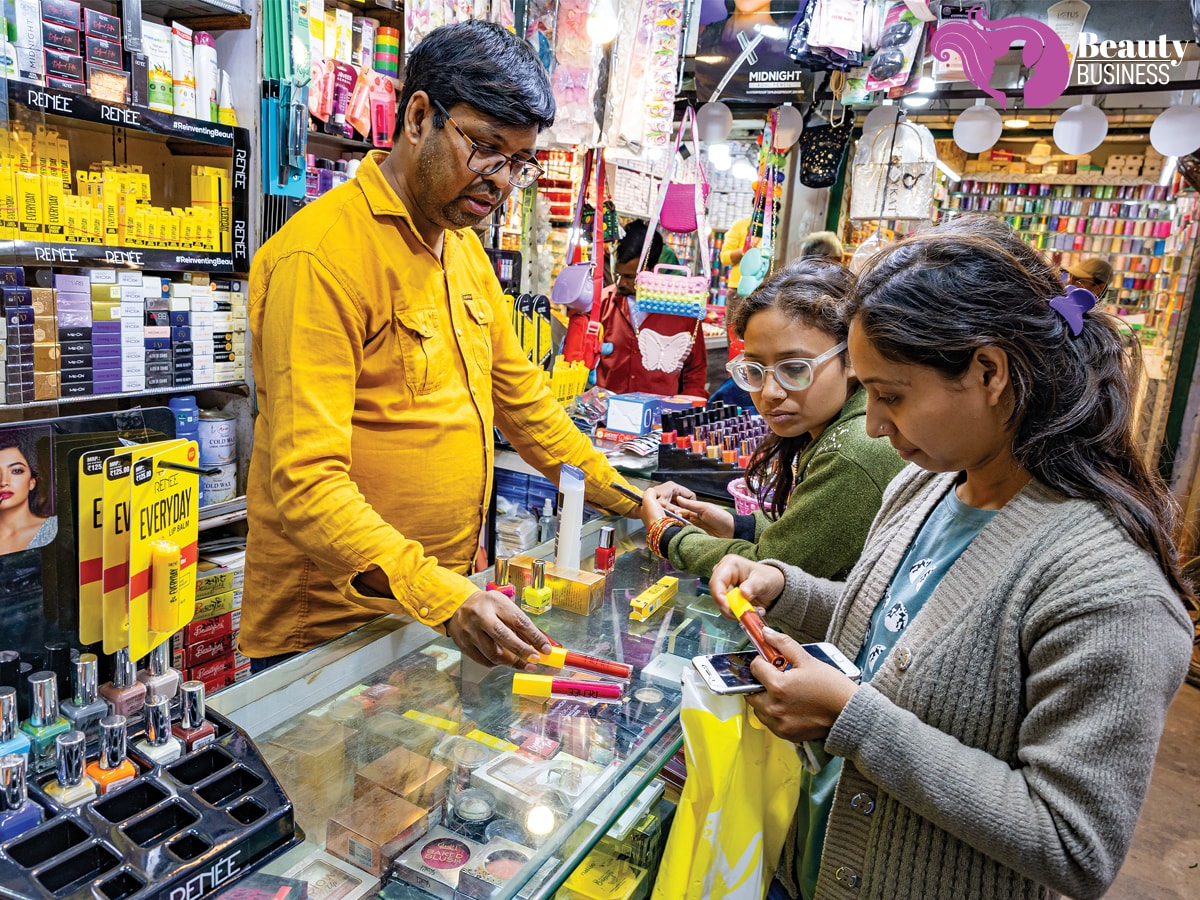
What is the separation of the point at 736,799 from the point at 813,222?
6165mm

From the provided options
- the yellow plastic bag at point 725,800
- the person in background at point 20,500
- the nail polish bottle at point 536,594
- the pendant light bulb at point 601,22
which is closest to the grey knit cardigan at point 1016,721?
the yellow plastic bag at point 725,800

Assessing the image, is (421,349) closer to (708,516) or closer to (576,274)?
(708,516)

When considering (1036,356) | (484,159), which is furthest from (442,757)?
(484,159)

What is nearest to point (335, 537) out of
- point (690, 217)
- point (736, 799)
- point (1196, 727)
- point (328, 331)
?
point (328, 331)

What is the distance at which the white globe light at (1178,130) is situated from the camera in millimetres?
3922

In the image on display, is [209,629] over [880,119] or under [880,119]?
under

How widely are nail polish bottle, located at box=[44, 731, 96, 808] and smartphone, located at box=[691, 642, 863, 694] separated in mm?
808

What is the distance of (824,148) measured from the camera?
16.3 feet

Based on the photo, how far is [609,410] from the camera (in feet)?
12.1

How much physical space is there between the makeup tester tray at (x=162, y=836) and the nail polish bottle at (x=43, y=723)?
5 centimetres

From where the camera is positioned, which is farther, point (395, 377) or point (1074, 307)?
point (395, 377)

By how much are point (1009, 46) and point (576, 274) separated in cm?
228

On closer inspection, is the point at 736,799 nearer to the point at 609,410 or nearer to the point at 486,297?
the point at 486,297

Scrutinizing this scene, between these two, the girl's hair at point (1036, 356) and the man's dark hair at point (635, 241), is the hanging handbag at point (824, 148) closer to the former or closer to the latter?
the man's dark hair at point (635, 241)
